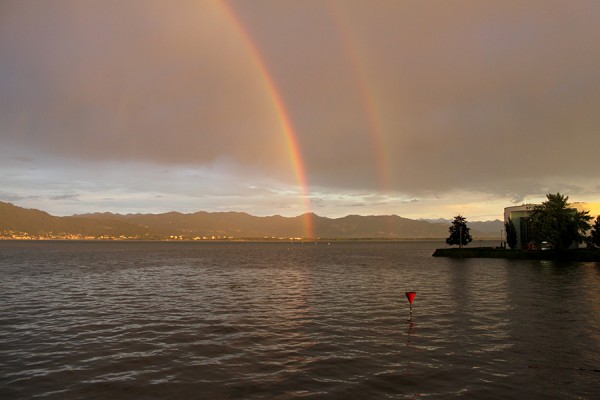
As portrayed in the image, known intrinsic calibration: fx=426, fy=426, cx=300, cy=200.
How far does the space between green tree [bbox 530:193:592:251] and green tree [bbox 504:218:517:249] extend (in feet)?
43.1

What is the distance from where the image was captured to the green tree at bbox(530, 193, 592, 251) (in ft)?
360

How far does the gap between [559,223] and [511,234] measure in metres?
22.9

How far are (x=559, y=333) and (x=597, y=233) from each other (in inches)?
4318

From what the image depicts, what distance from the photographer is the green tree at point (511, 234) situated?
131625mm

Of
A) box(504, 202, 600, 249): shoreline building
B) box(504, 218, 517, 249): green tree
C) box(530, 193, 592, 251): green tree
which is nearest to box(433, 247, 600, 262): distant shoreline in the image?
box(530, 193, 592, 251): green tree

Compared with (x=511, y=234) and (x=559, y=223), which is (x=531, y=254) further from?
(x=511, y=234)

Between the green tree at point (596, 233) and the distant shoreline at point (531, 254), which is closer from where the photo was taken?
the distant shoreline at point (531, 254)

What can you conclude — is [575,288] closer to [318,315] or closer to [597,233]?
[318,315]

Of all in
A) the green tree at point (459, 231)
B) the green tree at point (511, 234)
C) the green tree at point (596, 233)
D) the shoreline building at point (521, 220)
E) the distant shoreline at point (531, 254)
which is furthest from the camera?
the green tree at point (459, 231)

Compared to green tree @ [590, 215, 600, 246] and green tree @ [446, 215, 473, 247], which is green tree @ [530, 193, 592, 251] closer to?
green tree @ [590, 215, 600, 246]

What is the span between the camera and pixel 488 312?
→ 34438 mm

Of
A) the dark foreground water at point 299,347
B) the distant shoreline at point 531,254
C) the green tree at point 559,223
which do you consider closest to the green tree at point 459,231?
the distant shoreline at point 531,254

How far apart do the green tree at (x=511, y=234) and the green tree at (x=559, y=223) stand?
43.1 feet

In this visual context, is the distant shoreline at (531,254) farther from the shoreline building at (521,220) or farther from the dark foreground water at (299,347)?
the dark foreground water at (299,347)
